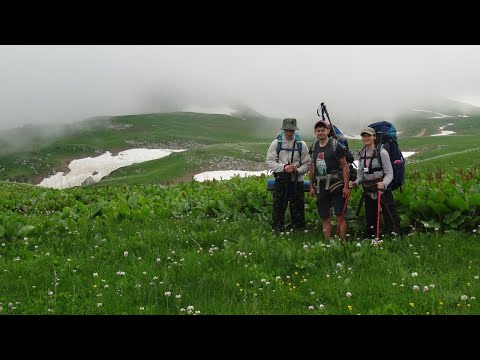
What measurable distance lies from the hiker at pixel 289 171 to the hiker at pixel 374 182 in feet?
5.62

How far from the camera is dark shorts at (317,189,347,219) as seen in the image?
36.2ft

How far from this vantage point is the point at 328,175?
10961 mm

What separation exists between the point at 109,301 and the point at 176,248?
3435mm

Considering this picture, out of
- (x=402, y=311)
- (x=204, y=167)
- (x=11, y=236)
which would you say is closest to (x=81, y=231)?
(x=11, y=236)

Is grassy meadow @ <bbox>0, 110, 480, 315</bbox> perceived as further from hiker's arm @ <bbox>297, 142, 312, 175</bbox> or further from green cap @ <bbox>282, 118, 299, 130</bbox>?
green cap @ <bbox>282, 118, 299, 130</bbox>

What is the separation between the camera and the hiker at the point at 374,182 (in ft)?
33.7

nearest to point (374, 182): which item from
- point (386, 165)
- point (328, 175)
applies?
point (386, 165)

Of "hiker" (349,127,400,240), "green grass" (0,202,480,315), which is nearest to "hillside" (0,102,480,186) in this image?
"hiker" (349,127,400,240)

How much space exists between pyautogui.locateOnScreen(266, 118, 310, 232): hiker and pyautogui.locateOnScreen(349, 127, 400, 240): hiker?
1.71 metres

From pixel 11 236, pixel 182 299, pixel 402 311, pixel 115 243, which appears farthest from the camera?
pixel 11 236

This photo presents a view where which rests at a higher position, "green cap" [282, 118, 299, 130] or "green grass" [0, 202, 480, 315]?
"green cap" [282, 118, 299, 130]

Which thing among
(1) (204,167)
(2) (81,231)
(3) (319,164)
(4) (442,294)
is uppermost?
(3) (319,164)

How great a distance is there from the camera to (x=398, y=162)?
34.4 ft

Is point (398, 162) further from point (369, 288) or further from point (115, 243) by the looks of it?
point (115, 243)
